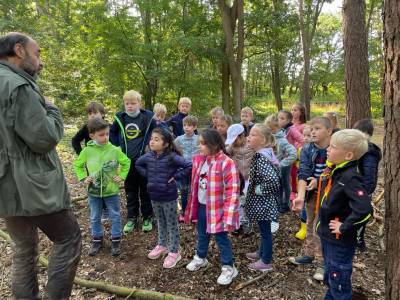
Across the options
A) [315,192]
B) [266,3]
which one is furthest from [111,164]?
[266,3]

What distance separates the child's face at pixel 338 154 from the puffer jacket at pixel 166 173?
65.0 inches

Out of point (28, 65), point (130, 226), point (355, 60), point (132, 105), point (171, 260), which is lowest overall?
point (171, 260)

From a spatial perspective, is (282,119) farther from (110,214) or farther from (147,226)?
(110,214)

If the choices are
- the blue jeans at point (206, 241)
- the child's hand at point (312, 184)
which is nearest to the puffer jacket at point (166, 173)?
the blue jeans at point (206, 241)

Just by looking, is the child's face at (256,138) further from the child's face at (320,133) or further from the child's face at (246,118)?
the child's face at (246,118)

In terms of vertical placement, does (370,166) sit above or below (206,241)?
above

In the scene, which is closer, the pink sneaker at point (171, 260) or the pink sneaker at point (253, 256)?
the pink sneaker at point (171, 260)

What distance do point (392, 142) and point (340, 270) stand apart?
1.11m

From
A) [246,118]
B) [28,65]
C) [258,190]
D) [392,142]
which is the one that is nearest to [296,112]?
[246,118]

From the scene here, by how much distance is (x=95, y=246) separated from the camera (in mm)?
4105

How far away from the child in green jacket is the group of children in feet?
0.04

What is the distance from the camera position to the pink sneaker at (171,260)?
12.2 ft

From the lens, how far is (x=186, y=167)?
12.2 feet

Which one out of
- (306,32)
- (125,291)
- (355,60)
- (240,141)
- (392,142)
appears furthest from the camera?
(306,32)
